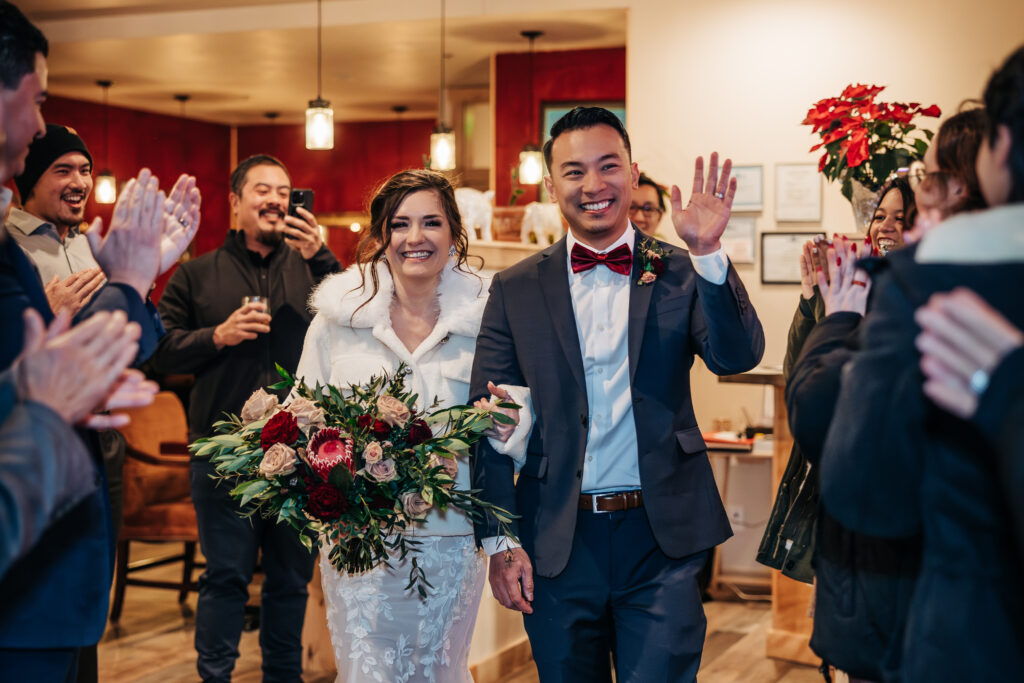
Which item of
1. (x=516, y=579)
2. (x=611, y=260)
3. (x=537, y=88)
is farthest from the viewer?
(x=537, y=88)

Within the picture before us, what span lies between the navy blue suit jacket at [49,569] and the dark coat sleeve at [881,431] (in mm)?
1161

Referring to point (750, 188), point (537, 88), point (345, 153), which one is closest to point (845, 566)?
point (750, 188)

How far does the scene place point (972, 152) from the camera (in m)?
1.58

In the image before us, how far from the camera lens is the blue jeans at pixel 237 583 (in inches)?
141

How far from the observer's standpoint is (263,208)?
156 inches

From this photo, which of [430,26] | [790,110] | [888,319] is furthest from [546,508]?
[430,26]

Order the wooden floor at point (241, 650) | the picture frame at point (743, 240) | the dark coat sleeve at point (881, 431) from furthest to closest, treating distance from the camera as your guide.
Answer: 1. the picture frame at point (743, 240)
2. the wooden floor at point (241, 650)
3. the dark coat sleeve at point (881, 431)

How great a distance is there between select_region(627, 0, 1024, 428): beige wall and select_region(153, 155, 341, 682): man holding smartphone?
2979mm

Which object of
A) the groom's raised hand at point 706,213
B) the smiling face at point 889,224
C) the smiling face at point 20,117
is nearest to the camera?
the smiling face at point 20,117

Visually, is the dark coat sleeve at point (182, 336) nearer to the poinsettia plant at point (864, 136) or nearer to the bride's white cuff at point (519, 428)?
the bride's white cuff at point (519, 428)

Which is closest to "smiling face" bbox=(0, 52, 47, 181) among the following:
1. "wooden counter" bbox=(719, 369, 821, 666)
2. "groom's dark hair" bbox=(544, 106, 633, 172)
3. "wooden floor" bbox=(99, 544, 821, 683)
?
"groom's dark hair" bbox=(544, 106, 633, 172)

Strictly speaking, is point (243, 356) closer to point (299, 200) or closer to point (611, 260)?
point (299, 200)

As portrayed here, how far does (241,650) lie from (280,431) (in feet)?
8.32

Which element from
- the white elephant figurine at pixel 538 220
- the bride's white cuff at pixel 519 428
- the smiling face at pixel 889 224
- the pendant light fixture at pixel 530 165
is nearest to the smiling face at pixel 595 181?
the bride's white cuff at pixel 519 428
